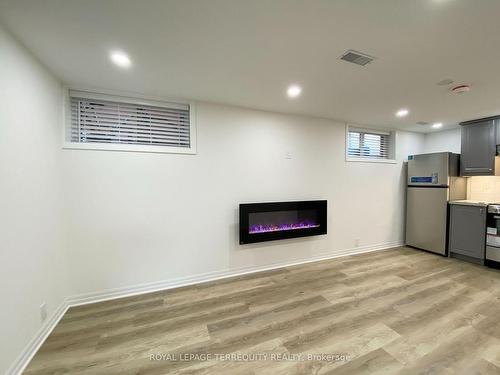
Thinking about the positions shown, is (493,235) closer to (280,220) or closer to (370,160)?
(370,160)

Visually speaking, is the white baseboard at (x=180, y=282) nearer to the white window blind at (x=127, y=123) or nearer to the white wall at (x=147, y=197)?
the white wall at (x=147, y=197)

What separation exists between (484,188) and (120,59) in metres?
6.23

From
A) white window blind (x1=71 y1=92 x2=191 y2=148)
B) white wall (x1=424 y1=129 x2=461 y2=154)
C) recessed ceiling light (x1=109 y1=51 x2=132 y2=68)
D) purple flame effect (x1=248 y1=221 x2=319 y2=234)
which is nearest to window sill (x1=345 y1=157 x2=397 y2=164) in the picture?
white wall (x1=424 y1=129 x2=461 y2=154)

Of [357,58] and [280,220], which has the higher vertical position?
[357,58]

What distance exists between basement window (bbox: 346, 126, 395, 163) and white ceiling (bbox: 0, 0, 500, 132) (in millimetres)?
1472

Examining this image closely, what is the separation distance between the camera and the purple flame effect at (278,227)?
3.43 m

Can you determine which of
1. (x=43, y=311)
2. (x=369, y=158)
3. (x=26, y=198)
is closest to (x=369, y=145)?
(x=369, y=158)

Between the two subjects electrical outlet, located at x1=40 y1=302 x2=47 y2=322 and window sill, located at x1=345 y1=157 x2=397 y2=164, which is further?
window sill, located at x1=345 y1=157 x2=397 y2=164

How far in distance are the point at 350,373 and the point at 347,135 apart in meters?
3.60

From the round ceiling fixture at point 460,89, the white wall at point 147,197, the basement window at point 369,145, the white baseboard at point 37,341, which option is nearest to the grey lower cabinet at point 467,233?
the white wall at point 147,197

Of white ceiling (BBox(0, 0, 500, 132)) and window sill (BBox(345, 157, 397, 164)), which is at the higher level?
white ceiling (BBox(0, 0, 500, 132))

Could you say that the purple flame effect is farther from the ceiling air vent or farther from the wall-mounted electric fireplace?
the ceiling air vent

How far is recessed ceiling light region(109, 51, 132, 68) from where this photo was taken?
75.7 inches

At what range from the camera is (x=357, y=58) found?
1.96 meters
